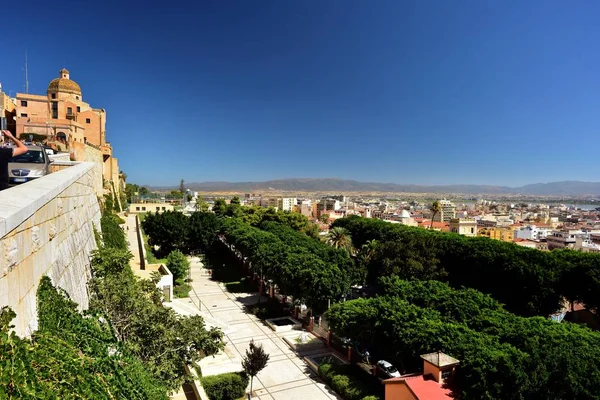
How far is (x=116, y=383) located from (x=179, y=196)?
10701 cm

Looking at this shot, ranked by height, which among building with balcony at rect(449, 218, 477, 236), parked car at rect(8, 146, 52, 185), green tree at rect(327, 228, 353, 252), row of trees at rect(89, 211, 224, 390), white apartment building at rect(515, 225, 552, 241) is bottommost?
white apartment building at rect(515, 225, 552, 241)

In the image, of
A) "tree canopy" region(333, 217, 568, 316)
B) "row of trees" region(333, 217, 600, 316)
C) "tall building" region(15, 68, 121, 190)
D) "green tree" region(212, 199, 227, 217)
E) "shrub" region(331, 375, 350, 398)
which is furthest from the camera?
"green tree" region(212, 199, 227, 217)

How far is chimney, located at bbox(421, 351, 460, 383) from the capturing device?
40.8ft

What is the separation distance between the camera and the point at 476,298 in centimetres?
1825

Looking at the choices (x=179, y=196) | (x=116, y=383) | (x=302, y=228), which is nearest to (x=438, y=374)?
(x=116, y=383)

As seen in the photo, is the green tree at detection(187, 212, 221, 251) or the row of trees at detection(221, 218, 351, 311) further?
the green tree at detection(187, 212, 221, 251)

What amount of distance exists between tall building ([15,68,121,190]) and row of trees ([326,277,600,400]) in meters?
27.4

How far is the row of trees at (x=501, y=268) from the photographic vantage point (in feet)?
78.3

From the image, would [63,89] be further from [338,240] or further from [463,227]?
[463,227]

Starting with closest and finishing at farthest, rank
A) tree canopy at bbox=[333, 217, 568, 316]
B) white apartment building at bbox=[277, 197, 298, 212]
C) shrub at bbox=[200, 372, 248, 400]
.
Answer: shrub at bbox=[200, 372, 248, 400] < tree canopy at bbox=[333, 217, 568, 316] < white apartment building at bbox=[277, 197, 298, 212]

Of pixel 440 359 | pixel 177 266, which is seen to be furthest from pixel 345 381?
pixel 177 266

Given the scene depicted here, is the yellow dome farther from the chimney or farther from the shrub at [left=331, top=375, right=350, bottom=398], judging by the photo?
the chimney

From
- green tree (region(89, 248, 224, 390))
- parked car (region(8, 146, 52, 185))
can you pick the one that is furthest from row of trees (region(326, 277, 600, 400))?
parked car (region(8, 146, 52, 185))

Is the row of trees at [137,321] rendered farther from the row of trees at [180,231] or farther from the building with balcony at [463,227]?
the building with balcony at [463,227]
